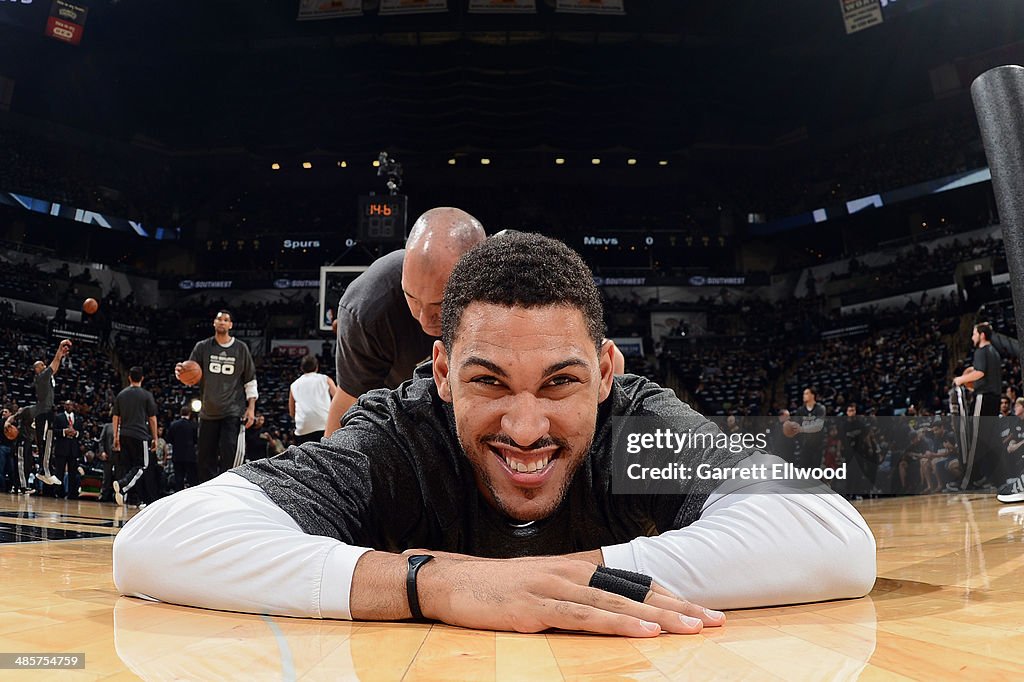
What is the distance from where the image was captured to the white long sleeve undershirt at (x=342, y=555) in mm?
1259

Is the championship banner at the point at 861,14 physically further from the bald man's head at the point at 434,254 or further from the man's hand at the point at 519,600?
the man's hand at the point at 519,600

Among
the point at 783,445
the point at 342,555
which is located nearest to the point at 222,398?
the point at 342,555

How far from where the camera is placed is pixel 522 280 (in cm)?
144

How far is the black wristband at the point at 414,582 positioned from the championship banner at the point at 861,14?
52.3 ft

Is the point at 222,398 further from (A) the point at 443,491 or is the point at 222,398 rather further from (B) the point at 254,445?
(A) the point at 443,491

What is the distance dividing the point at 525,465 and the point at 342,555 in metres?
0.37

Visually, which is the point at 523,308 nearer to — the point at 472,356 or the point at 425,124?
the point at 472,356

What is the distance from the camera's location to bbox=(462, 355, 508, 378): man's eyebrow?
1.36 m

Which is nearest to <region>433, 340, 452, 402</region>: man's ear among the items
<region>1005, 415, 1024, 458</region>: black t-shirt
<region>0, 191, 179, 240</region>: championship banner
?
<region>1005, 415, 1024, 458</region>: black t-shirt

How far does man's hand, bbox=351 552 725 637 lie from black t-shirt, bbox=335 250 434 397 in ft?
4.95

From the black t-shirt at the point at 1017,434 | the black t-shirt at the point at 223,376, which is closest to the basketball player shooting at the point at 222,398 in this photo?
the black t-shirt at the point at 223,376

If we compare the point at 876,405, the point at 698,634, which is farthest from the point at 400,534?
the point at 876,405

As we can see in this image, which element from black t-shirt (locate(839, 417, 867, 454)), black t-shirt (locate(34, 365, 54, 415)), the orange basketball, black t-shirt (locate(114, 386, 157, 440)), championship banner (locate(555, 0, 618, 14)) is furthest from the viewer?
championship banner (locate(555, 0, 618, 14))

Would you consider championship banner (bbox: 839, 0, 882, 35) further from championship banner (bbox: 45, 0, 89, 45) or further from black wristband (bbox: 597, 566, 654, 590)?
black wristband (bbox: 597, 566, 654, 590)
